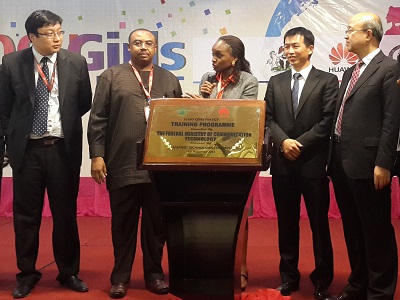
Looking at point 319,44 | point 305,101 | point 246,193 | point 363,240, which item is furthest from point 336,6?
point 246,193

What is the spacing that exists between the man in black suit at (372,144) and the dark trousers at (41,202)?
1542mm

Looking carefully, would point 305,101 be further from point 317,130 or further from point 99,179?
point 99,179

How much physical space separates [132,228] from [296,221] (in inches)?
37.0

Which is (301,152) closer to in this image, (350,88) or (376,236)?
(350,88)

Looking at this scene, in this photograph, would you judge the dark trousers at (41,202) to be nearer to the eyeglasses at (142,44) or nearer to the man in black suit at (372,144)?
the eyeglasses at (142,44)

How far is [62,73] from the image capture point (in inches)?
144

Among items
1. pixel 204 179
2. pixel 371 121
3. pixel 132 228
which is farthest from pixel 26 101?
pixel 371 121

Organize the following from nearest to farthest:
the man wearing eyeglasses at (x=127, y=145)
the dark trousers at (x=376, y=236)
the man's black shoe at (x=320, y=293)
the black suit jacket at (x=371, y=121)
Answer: the black suit jacket at (x=371, y=121) < the dark trousers at (x=376, y=236) < the man's black shoe at (x=320, y=293) < the man wearing eyeglasses at (x=127, y=145)

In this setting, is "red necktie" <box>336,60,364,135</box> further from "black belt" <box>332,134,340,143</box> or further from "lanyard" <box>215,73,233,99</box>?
"lanyard" <box>215,73,233,99</box>

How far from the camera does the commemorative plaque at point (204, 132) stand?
8.86 ft

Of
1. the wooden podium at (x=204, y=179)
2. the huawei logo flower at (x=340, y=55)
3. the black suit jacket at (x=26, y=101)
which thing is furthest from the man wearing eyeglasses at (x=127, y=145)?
the huawei logo flower at (x=340, y=55)

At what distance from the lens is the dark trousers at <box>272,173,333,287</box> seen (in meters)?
3.54

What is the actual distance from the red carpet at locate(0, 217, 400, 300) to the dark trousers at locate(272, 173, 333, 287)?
0.47 feet

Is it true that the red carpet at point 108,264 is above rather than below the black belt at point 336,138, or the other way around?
below
